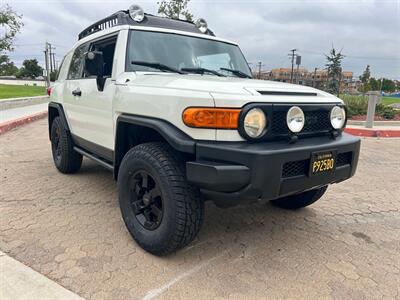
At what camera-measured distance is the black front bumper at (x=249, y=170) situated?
2283mm

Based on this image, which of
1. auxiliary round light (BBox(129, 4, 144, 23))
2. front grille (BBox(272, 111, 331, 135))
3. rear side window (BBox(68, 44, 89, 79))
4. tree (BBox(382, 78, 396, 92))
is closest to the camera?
front grille (BBox(272, 111, 331, 135))

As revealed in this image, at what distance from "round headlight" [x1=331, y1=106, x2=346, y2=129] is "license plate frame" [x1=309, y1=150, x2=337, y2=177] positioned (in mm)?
321

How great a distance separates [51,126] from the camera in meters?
5.50

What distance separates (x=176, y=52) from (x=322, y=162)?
1847 mm

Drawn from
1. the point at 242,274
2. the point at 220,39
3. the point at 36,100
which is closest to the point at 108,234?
the point at 242,274

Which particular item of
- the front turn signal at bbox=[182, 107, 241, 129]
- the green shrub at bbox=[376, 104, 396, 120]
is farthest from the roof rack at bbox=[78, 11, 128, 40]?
the green shrub at bbox=[376, 104, 396, 120]

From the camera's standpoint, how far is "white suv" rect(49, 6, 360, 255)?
2367 millimetres

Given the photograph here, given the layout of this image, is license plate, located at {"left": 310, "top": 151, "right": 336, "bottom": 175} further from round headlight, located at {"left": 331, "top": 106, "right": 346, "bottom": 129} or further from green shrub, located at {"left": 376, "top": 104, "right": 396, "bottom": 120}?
green shrub, located at {"left": 376, "top": 104, "right": 396, "bottom": 120}

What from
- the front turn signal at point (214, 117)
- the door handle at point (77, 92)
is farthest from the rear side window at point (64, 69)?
the front turn signal at point (214, 117)

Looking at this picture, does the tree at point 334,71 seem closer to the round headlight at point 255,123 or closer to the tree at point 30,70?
the round headlight at point 255,123

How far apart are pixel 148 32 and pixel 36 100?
17016 mm

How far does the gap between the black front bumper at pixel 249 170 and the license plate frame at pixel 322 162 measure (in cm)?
3

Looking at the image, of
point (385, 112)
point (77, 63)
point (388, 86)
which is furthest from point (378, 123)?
point (388, 86)

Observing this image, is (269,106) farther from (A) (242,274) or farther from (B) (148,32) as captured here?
(B) (148,32)
